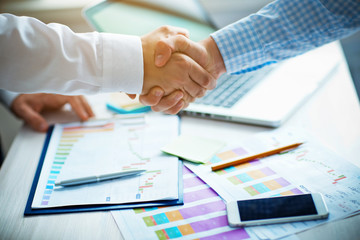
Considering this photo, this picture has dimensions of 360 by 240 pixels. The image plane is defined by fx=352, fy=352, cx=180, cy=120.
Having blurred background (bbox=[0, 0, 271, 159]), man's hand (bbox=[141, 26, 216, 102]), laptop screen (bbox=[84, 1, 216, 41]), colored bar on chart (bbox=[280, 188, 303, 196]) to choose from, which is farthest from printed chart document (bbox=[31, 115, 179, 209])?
blurred background (bbox=[0, 0, 271, 159])

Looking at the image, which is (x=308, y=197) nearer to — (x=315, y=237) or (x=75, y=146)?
(x=315, y=237)

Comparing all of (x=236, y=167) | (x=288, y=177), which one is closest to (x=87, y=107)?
(x=236, y=167)

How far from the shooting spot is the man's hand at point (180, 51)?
0.91m

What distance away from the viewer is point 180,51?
3.12 ft

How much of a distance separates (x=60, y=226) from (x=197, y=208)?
0.26 meters

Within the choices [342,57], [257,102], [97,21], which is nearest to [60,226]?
[257,102]

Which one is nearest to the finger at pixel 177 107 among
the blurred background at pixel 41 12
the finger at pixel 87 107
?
the finger at pixel 87 107

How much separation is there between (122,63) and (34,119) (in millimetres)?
349

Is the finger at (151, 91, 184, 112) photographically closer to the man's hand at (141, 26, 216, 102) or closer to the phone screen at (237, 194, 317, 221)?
the man's hand at (141, 26, 216, 102)

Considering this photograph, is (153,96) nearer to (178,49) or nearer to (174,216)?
(178,49)

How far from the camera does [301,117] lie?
957 millimetres

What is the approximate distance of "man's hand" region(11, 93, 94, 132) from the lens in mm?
1007

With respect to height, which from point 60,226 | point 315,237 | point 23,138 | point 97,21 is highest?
point 97,21

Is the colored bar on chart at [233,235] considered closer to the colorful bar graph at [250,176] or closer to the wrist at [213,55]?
the colorful bar graph at [250,176]
